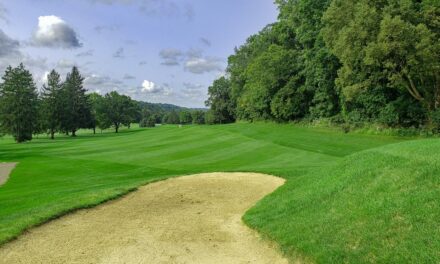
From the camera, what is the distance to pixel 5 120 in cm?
7125

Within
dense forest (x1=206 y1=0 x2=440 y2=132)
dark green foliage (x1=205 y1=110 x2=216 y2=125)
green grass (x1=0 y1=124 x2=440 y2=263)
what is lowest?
green grass (x1=0 y1=124 x2=440 y2=263)

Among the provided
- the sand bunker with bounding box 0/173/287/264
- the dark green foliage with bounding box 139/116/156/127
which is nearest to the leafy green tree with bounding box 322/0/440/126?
the sand bunker with bounding box 0/173/287/264

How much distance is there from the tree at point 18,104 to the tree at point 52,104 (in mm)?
6006

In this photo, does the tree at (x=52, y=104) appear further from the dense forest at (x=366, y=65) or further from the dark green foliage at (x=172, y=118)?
the dark green foliage at (x=172, y=118)

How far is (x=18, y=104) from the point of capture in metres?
72.2

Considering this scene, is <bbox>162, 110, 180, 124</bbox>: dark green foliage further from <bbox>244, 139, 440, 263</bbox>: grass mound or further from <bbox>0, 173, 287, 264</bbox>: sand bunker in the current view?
<bbox>244, 139, 440, 263</bbox>: grass mound

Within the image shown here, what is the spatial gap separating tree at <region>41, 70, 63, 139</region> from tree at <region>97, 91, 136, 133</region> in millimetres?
21513

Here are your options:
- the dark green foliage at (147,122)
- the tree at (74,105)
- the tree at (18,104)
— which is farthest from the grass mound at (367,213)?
the dark green foliage at (147,122)

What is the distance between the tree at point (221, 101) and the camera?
100 meters

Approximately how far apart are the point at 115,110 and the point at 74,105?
789 inches

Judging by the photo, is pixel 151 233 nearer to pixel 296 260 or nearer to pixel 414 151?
pixel 296 260

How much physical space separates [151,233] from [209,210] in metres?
2.87

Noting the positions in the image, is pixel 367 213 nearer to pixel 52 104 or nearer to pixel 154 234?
pixel 154 234

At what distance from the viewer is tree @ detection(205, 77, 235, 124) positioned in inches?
3949
